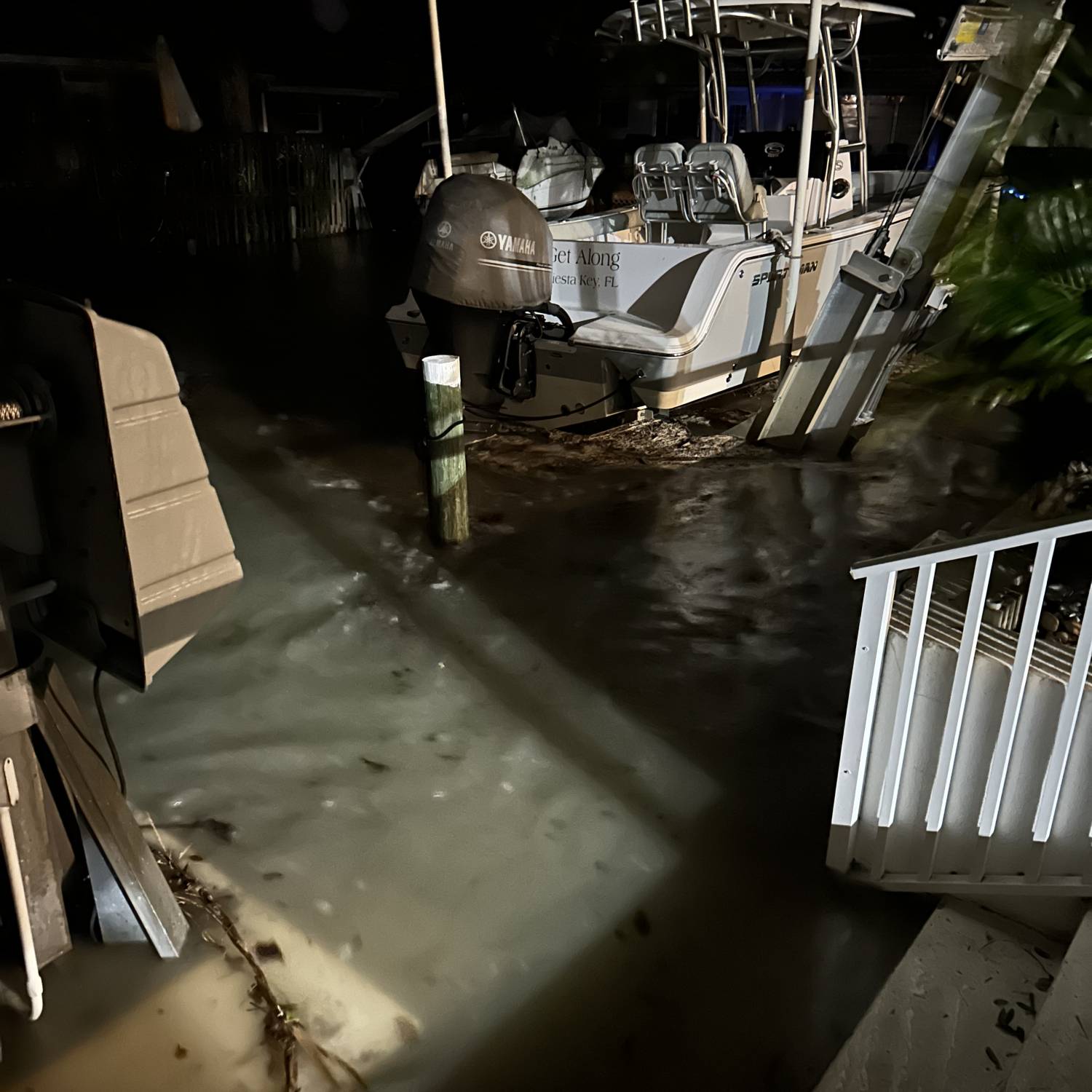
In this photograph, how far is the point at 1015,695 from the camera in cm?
180

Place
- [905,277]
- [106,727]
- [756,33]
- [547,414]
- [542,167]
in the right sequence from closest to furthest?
[106,727] < [905,277] < [547,414] < [756,33] < [542,167]

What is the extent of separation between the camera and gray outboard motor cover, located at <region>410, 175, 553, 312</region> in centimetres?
427

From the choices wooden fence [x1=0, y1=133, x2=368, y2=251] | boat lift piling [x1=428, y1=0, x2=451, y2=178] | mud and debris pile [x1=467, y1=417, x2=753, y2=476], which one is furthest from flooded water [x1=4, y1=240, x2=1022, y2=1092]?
wooden fence [x1=0, y1=133, x2=368, y2=251]

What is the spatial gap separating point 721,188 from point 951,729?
16.0ft

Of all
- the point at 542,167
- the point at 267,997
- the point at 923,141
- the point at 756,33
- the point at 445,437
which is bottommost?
the point at 267,997

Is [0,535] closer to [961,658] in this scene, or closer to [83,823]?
[83,823]

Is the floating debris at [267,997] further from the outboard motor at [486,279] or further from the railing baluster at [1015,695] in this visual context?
the outboard motor at [486,279]

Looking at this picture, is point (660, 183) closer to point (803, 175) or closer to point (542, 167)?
point (803, 175)

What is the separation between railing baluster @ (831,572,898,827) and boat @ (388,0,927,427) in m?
2.96

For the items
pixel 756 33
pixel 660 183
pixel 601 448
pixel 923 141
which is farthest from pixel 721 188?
pixel 601 448

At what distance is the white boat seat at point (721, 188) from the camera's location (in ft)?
19.6

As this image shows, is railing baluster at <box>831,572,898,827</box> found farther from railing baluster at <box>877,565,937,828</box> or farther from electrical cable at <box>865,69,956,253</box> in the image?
electrical cable at <box>865,69,956,253</box>

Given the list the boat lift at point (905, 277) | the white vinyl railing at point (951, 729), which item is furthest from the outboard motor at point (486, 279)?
the white vinyl railing at point (951, 729)

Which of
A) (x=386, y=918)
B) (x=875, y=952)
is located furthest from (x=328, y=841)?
(x=875, y=952)
